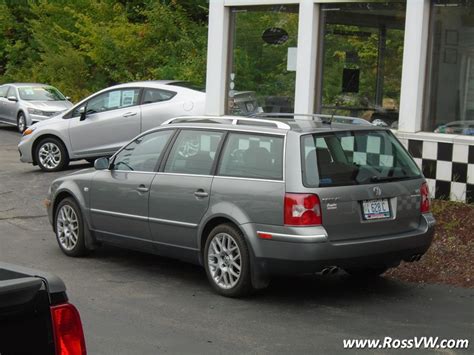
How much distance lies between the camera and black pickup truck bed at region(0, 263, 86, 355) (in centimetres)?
305

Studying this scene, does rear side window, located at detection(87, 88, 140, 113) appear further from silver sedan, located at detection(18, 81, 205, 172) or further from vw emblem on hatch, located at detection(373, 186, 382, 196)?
vw emblem on hatch, located at detection(373, 186, 382, 196)

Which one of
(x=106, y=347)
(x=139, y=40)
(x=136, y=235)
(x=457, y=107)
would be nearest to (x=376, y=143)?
(x=136, y=235)

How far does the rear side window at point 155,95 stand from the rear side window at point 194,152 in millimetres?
8082

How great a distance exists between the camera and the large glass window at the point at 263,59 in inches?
503

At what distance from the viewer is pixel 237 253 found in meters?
7.52

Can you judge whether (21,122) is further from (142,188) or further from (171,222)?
(171,222)

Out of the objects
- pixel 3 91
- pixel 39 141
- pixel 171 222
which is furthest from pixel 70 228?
pixel 3 91

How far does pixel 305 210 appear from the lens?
707 cm

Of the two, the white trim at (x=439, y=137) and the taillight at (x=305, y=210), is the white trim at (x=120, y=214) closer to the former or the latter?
the taillight at (x=305, y=210)

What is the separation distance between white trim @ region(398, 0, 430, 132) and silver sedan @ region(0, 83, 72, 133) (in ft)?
48.6

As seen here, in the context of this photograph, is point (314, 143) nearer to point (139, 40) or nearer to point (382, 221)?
point (382, 221)

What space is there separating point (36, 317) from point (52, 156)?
14040 mm

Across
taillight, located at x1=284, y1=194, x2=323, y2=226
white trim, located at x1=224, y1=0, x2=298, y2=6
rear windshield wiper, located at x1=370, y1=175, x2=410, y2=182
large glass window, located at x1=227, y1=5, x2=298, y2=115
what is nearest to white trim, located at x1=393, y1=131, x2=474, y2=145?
large glass window, located at x1=227, y1=5, x2=298, y2=115

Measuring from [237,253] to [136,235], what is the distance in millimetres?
1421
